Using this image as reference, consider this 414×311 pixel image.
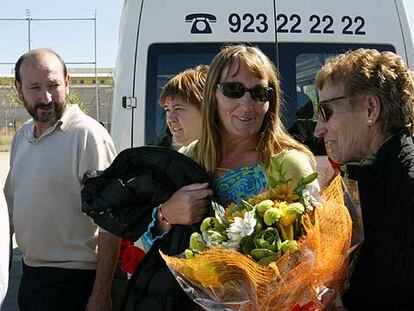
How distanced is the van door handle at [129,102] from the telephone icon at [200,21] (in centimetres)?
55

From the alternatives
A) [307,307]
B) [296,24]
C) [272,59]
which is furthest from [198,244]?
[296,24]

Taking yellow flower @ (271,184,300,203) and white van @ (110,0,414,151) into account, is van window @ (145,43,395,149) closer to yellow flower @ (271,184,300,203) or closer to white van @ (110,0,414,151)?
white van @ (110,0,414,151)

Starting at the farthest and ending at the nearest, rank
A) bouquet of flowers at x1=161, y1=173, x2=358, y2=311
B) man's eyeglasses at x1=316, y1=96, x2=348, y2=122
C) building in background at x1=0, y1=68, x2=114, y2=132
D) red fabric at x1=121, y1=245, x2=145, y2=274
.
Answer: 1. building in background at x1=0, y1=68, x2=114, y2=132
2. red fabric at x1=121, y1=245, x2=145, y2=274
3. man's eyeglasses at x1=316, y1=96, x2=348, y2=122
4. bouquet of flowers at x1=161, y1=173, x2=358, y2=311

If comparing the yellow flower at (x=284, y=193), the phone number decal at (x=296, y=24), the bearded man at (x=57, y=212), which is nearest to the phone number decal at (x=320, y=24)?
the phone number decal at (x=296, y=24)

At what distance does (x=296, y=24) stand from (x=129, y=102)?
1149 millimetres

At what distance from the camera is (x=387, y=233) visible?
1.78 metres

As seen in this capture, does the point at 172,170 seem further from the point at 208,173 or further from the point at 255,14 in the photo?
the point at 255,14

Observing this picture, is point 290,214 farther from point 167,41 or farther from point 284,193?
point 167,41

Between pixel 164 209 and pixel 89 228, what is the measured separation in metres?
0.87

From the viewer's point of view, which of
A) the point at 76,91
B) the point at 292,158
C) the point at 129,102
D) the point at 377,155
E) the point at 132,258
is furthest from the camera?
the point at 76,91

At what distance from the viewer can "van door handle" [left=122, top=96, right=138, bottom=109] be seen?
12.4 ft

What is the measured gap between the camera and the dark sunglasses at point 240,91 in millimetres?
2305

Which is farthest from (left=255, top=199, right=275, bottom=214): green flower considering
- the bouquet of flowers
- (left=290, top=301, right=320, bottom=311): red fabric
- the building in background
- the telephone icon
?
the building in background

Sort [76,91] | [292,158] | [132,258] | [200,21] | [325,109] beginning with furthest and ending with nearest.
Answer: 1. [76,91]
2. [200,21]
3. [132,258]
4. [292,158]
5. [325,109]
